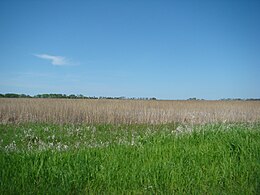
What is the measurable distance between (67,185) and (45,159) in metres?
1.25

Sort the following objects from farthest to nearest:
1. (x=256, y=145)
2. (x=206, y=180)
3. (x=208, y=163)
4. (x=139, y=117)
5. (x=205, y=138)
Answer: (x=139, y=117), (x=205, y=138), (x=256, y=145), (x=208, y=163), (x=206, y=180)

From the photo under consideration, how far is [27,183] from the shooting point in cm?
503

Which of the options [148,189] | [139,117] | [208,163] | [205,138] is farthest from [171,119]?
[148,189]

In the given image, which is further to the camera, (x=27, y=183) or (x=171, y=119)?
(x=171, y=119)

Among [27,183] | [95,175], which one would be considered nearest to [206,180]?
[95,175]

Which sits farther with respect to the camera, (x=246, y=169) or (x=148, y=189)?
(x=246, y=169)

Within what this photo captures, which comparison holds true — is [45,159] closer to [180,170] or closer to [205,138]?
[180,170]

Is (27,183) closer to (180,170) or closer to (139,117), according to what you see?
(180,170)

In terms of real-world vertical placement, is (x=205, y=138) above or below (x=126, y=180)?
above

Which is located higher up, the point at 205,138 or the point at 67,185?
the point at 205,138

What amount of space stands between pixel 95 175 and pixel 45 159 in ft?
4.21

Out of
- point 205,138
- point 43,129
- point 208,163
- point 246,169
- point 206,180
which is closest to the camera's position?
point 206,180

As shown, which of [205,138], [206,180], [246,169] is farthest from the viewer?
[205,138]

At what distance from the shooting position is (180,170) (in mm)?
5633
